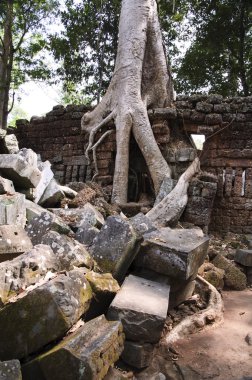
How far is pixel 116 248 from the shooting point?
7.95ft

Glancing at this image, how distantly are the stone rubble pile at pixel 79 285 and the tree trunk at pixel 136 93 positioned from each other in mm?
2218

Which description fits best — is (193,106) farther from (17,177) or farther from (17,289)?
(17,289)

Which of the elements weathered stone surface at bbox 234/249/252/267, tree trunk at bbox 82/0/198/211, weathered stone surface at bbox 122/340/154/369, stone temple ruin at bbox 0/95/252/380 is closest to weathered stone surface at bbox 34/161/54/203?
stone temple ruin at bbox 0/95/252/380

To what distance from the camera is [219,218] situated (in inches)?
215

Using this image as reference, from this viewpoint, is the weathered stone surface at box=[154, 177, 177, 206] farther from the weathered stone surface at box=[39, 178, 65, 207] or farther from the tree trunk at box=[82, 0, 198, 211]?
the weathered stone surface at box=[39, 178, 65, 207]

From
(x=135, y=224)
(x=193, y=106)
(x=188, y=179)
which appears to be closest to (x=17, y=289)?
(x=135, y=224)

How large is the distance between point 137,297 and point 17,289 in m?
0.79

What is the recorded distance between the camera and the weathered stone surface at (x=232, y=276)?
3721 millimetres

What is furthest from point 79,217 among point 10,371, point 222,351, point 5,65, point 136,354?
point 5,65

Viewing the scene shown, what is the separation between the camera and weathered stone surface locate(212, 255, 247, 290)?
372 centimetres

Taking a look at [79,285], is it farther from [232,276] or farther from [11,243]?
[232,276]

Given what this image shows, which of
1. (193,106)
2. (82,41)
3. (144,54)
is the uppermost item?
(82,41)

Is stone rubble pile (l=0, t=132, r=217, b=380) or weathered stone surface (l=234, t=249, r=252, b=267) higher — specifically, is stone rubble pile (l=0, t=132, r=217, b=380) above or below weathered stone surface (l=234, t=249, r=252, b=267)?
above

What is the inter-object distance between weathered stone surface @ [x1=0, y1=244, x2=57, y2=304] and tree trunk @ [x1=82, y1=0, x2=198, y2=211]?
3362 millimetres
